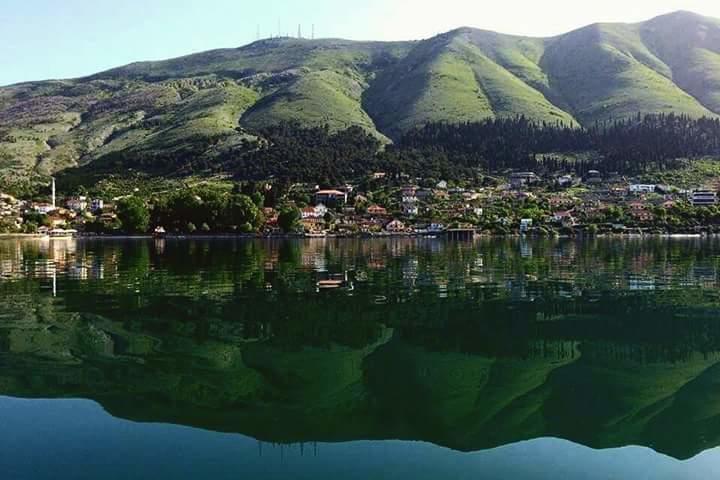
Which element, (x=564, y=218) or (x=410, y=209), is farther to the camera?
(x=410, y=209)

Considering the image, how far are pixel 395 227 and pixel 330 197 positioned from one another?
29.2 m

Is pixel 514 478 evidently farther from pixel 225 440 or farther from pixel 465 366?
pixel 465 366

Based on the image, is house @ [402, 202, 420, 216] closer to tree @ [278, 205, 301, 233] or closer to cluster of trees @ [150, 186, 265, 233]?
tree @ [278, 205, 301, 233]

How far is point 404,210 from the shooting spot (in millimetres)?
159625

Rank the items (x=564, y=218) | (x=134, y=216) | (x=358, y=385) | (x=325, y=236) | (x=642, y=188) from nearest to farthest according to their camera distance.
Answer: (x=358, y=385)
(x=134, y=216)
(x=325, y=236)
(x=564, y=218)
(x=642, y=188)

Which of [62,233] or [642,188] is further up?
[642,188]

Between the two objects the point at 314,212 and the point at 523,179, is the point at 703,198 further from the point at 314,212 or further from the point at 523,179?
the point at 314,212

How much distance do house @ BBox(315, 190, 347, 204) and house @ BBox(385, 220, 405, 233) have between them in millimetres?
24404

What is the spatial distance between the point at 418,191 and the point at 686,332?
151740mm

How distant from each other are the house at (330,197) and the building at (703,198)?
264ft

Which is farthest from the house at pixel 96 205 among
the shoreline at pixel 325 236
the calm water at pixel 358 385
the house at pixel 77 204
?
the calm water at pixel 358 385

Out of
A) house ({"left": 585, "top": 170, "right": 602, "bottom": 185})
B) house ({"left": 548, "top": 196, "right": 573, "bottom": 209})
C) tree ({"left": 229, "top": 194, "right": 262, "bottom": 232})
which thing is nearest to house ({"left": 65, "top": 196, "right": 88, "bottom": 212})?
tree ({"left": 229, "top": 194, "right": 262, "bottom": 232})

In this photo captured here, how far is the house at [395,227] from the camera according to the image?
474 ft

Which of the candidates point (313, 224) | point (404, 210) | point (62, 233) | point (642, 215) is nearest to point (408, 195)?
point (404, 210)
